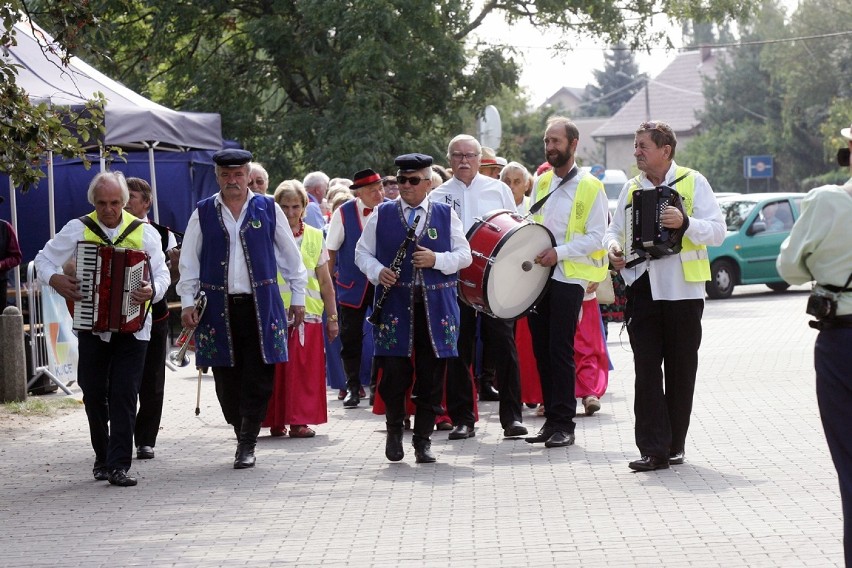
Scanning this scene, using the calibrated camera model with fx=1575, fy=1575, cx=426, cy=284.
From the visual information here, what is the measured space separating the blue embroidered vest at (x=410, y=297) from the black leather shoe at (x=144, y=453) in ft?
6.07

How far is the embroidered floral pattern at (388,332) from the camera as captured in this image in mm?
9539

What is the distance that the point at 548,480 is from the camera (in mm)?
8820

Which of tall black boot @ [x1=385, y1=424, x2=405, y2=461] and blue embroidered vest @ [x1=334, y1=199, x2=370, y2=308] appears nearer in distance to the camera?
tall black boot @ [x1=385, y1=424, x2=405, y2=461]

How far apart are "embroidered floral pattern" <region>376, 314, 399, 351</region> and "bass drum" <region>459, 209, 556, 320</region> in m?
0.72

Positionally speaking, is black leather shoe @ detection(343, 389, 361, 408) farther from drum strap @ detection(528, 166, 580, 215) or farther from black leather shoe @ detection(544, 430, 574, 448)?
drum strap @ detection(528, 166, 580, 215)

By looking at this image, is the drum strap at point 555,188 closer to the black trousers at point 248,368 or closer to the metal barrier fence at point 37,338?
the black trousers at point 248,368

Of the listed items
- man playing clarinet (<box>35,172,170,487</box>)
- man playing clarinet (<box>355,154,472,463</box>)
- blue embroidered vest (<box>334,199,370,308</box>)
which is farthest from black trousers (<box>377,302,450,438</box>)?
blue embroidered vest (<box>334,199,370,308</box>)

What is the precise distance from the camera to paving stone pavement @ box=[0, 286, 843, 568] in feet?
22.6

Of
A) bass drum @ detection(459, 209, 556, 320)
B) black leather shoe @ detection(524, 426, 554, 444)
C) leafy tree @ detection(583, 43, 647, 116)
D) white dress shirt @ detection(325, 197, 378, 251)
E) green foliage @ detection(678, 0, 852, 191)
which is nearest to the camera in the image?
bass drum @ detection(459, 209, 556, 320)

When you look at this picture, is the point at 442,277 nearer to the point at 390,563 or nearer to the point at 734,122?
the point at 390,563

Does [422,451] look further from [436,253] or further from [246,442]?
[436,253]

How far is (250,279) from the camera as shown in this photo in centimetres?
955

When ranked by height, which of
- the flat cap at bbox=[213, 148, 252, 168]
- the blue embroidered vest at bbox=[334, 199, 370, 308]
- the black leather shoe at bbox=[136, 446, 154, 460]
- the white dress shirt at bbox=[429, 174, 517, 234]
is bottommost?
the black leather shoe at bbox=[136, 446, 154, 460]

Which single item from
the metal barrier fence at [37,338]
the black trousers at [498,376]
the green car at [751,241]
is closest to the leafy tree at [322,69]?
the green car at [751,241]
